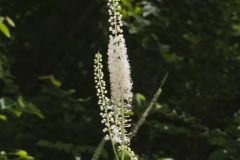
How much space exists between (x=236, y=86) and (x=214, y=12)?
2.95 ft

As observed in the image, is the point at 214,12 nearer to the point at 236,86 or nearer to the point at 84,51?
the point at 236,86

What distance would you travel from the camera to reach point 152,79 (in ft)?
21.9

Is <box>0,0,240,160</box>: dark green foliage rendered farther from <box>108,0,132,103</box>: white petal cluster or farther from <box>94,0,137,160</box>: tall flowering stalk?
<box>108,0,132,103</box>: white petal cluster

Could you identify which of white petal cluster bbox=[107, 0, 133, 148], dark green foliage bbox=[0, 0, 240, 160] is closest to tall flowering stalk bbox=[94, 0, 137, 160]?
white petal cluster bbox=[107, 0, 133, 148]

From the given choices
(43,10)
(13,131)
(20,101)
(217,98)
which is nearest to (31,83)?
(43,10)

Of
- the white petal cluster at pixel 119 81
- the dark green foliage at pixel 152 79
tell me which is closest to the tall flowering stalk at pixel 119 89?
the white petal cluster at pixel 119 81

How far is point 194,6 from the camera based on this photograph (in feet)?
22.5

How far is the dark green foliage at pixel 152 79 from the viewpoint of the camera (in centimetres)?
611

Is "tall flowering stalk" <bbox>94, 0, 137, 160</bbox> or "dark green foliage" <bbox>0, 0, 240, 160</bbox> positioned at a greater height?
"tall flowering stalk" <bbox>94, 0, 137, 160</bbox>

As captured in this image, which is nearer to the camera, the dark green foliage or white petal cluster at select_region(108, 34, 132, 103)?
white petal cluster at select_region(108, 34, 132, 103)

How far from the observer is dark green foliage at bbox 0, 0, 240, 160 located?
241 inches

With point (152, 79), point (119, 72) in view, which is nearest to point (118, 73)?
point (119, 72)

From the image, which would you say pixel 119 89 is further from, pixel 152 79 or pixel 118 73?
pixel 152 79

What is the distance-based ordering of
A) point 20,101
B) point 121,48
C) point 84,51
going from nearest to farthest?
point 121,48 < point 20,101 < point 84,51
